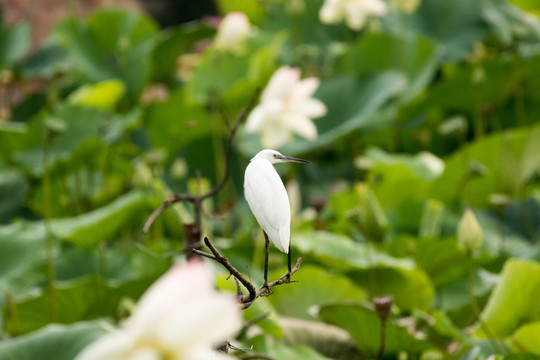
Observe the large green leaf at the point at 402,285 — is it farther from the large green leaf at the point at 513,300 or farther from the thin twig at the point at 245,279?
the thin twig at the point at 245,279

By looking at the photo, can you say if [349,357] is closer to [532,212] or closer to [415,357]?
[415,357]

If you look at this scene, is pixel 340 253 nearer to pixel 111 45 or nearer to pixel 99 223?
pixel 99 223

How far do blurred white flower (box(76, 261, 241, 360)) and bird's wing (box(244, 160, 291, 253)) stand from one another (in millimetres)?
125

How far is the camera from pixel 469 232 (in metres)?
0.81

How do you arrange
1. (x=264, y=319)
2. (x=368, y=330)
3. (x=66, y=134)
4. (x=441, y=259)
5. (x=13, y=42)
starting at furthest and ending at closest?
1. (x=13, y=42)
2. (x=66, y=134)
3. (x=441, y=259)
4. (x=368, y=330)
5. (x=264, y=319)

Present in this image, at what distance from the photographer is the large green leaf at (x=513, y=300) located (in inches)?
37.4

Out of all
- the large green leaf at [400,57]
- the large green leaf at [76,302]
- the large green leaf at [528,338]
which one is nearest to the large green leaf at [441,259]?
the large green leaf at [528,338]

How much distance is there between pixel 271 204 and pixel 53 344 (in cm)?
54

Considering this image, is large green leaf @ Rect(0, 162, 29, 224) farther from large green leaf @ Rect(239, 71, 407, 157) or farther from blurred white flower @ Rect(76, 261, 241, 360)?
blurred white flower @ Rect(76, 261, 241, 360)

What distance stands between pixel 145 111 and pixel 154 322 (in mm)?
1739

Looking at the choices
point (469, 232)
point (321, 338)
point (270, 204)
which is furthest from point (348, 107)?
point (270, 204)

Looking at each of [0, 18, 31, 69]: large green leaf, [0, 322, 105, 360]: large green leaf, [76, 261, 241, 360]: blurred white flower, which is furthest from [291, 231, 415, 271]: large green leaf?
[0, 18, 31, 69]: large green leaf

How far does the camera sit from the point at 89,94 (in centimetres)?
183

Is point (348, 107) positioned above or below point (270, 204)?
below
